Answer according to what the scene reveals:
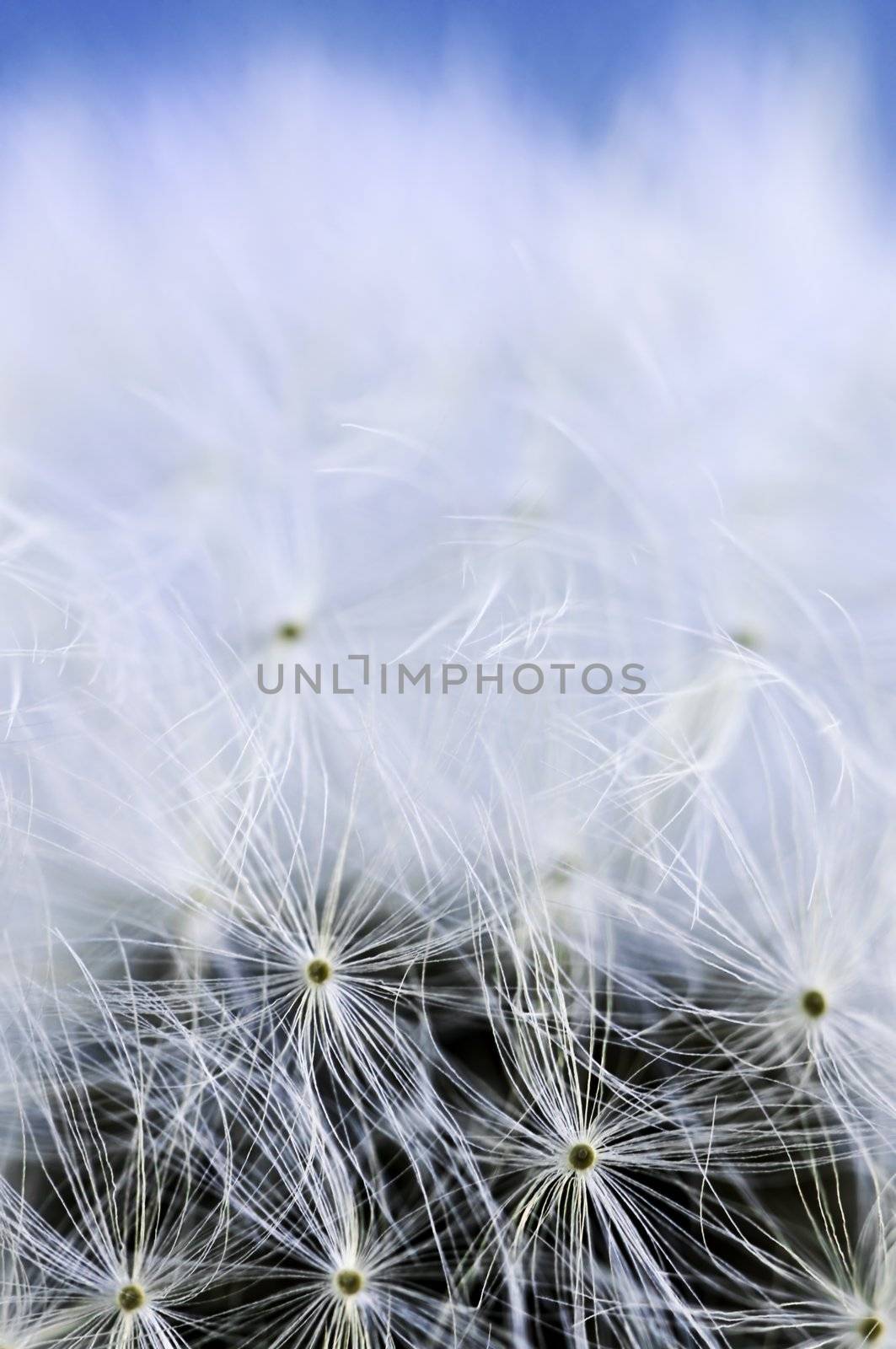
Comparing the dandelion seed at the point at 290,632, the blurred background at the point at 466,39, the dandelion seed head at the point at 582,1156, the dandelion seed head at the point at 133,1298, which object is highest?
the blurred background at the point at 466,39

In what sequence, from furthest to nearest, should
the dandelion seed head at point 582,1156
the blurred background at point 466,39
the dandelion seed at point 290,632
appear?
the blurred background at point 466,39, the dandelion seed at point 290,632, the dandelion seed head at point 582,1156

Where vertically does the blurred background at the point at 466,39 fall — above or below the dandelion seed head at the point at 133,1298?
above

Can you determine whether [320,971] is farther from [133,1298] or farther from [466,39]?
[466,39]

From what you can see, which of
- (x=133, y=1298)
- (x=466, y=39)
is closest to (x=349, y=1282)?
(x=133, y=1298)

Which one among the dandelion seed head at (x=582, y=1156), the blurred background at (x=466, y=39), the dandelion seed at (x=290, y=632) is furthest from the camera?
the blurred background at (x=466, y=39)

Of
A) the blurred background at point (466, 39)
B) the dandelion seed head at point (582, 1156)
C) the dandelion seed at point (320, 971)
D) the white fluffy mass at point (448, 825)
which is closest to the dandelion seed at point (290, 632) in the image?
the white fluffy mass at point (448, 825)

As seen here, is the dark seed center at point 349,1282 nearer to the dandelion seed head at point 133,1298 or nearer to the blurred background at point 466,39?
the dandelion seed head at point 133,1298

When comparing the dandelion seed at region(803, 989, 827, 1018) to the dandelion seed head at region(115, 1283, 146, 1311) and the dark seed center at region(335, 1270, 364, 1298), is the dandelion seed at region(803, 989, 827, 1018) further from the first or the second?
the dandelion seed head at region(115, 1283, 146, 1311)

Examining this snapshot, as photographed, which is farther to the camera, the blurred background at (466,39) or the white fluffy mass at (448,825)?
the blurred background at (466,39)

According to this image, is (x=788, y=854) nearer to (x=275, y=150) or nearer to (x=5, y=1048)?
(x=5, y=1048)
